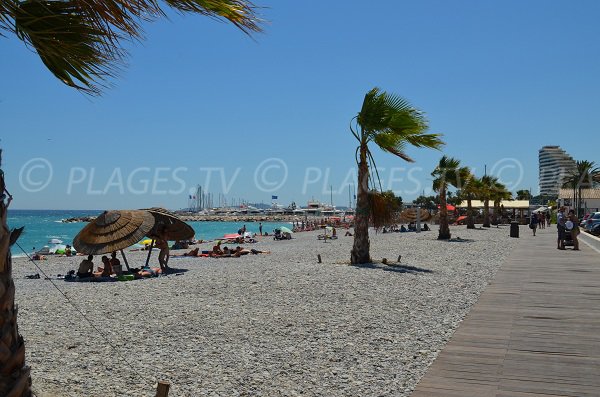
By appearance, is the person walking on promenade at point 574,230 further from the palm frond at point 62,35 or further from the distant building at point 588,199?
the distant building at point 588,199

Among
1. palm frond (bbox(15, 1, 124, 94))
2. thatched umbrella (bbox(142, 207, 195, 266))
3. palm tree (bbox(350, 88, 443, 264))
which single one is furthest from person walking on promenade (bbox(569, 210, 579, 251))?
palm frond (bbox(15, 1, 124, 94))

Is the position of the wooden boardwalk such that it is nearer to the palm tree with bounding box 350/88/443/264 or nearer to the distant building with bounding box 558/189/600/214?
the palm tree with bounding box 350/88/443/264

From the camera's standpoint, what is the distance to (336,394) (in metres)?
4.75

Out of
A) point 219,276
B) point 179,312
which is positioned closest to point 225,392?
point 179,312

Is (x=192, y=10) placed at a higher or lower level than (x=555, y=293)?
higher

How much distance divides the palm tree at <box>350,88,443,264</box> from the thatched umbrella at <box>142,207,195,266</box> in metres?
5.23

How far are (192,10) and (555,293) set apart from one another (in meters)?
8.43

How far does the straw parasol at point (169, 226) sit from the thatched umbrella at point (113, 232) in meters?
0.97

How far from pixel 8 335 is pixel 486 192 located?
140 feet

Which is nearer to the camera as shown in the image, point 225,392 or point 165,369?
point 225,392

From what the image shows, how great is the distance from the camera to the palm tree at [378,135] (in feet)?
49.8

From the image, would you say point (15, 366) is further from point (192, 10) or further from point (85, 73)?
point (192, 10)

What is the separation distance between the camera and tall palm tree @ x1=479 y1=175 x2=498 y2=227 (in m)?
42.9

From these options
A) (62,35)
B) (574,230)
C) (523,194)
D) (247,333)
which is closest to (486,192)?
(574,230)
